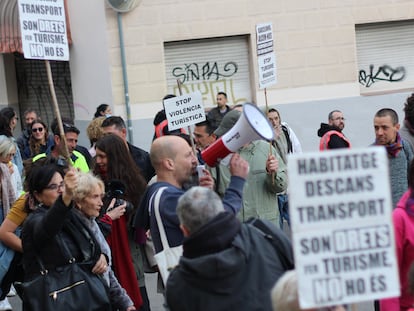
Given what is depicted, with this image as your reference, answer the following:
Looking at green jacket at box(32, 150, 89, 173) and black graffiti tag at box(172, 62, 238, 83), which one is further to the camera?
black graffiti tag at box(172, 62, 238, 83)

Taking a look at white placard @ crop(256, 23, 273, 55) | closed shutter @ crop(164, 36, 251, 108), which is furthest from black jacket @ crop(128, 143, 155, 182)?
closed shutter @ crop(164, 36, 251, 108)

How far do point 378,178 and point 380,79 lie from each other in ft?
42.2

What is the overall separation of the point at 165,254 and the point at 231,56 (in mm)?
10691

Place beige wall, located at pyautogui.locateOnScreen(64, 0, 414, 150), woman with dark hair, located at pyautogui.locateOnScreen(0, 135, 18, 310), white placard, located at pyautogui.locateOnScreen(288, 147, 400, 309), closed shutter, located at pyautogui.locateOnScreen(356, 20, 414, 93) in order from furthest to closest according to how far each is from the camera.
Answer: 1. closed shutter, located at pyautogui.locateOnScreen(356, 20, 414, 93)
2. beige wall, located at pyautogui.locateOnScreen(64, 0, 414, 150)
3. woman with dark hair, located at pyautogui.locateOnScreen(0, 135, 18, 310)
4. white placard, located at pyautogui.locateOnScreen(288, 147, 400, 309)

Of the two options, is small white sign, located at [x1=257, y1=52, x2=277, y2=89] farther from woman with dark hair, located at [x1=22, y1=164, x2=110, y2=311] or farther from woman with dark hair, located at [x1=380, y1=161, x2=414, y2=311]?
woman with dark hair, located at [x1=380, y1=161, x2=414, y2=311]

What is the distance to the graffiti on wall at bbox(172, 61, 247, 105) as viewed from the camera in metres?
15.1

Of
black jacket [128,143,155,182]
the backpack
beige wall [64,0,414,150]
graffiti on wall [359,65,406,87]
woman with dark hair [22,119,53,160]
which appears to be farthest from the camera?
graffiti on wall [359,65,406,87]

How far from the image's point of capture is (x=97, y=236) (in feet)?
18.0

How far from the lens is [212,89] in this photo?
49.9 ft

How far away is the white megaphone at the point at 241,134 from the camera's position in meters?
4.91

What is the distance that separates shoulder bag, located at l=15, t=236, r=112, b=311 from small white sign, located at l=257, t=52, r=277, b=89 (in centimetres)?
431

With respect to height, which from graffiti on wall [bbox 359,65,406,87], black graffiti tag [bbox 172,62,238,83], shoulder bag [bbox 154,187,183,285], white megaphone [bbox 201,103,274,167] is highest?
black graffiti tag [bbox 172,62,238,83]

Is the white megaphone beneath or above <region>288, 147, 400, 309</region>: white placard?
above

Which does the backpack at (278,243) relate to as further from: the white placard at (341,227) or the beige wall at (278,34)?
the beige wall at (278,34)
